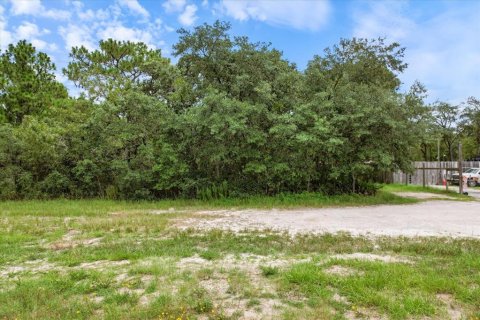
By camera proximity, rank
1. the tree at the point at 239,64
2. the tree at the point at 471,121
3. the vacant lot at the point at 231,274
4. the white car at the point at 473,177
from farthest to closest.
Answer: the tree at the point at 471,121 < the white car at the point at 473,177 < the tree at the point at 239,64 < the vacant lot at the point at 231,274

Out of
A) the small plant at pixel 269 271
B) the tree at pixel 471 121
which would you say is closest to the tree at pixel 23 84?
the small plant at pixel 269 271

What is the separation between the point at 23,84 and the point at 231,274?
20.2 metres

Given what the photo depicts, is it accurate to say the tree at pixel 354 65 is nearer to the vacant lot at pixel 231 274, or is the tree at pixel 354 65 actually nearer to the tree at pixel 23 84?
the vacant lot at pixel 231 274

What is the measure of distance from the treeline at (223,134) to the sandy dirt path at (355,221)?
2323 millimetres

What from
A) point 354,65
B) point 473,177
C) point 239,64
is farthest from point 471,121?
point 239,64

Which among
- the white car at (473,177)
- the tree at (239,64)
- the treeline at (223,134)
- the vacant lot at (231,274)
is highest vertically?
the tree at (239,64)

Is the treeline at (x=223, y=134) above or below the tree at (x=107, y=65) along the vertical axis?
below

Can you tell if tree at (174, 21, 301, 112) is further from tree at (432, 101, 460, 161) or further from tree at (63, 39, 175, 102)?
tree at (432, 101, 460, 161)

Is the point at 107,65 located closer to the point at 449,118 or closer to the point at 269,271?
the point at 269,271

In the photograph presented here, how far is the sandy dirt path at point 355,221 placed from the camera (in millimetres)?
6637

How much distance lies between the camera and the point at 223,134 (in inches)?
426

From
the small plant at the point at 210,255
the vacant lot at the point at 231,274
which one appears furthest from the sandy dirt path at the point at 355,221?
the small plant at the point at 210,255

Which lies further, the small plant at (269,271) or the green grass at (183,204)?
the green grass at (183,204)

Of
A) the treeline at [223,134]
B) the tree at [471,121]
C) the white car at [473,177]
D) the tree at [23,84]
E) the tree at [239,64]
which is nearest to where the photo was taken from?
the treeline at [223,134]
